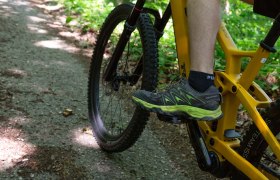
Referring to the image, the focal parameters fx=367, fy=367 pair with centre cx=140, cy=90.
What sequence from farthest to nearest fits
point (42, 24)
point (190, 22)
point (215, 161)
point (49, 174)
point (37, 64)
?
point (42, 24)
point (37, 64)
point (49, 174)
point (215, 161)
point (190, 22)

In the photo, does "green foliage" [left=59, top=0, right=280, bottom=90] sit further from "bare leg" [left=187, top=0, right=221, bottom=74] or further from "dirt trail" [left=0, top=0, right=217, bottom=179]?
"dirt trail" [left=0, top=0, right=217, bottom=179]

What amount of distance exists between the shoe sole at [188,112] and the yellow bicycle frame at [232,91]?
0.63 feet

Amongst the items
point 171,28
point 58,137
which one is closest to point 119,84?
point 58,137

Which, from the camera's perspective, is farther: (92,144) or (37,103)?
(37,103)

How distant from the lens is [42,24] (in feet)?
25.4

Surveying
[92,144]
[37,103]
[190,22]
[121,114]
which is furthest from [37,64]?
[190,22]

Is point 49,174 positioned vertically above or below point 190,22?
below

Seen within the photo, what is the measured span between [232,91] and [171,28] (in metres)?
5.06

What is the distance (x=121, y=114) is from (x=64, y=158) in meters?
0.98

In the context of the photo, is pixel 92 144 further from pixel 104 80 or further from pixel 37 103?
pixel 37 103

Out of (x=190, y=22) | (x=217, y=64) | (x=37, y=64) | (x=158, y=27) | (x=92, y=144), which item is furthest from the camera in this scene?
(x=37, y=64)

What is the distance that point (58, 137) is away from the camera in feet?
10.5

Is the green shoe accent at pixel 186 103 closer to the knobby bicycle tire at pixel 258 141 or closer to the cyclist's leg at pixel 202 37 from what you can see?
the cyclist's leg at pixel 202 37

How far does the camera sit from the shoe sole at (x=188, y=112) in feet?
6.56
